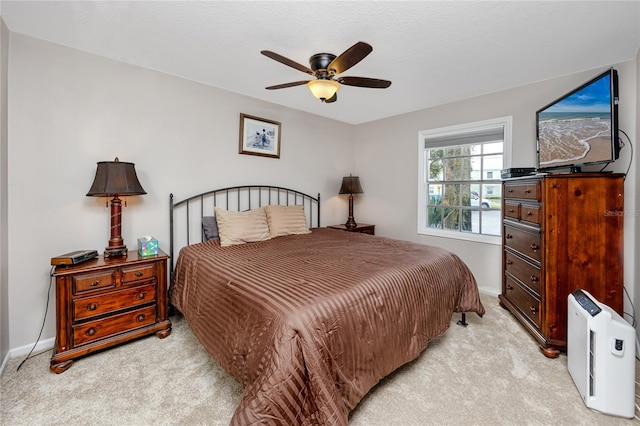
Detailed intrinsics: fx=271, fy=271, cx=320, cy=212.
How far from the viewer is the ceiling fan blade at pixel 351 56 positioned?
1.66 m

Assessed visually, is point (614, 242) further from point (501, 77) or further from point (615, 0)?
point (501, 77)

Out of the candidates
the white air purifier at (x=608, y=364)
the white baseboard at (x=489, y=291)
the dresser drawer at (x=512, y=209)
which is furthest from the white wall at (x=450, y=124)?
the white air purifier at (x=608, y=364)

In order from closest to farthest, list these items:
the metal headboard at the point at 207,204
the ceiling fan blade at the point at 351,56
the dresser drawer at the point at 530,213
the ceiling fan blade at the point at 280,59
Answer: the ceiling fan blade at the point at 351,56, the ceiling fan blade at the point at 280,59, the dresser drawer at the point at 530,213, the metal headboard at the point at 207,204

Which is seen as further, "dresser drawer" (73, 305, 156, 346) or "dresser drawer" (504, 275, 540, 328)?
"dresser drawer" (504, 275, 540, 328)

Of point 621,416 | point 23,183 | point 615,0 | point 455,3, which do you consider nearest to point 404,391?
point 621,416

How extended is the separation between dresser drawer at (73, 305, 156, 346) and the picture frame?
200 cm

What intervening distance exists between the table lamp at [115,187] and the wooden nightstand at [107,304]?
0.12 m

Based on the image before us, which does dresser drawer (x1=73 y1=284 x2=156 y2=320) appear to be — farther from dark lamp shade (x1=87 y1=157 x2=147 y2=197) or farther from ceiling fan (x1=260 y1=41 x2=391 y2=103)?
ceiling fan (x1=260 y1=41 x2=391 y2=103)

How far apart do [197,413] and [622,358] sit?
245 cm

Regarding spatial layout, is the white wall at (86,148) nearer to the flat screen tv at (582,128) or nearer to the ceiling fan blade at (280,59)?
the ceiling fan blade at (280,59)

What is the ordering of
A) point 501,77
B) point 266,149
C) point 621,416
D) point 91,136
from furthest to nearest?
point 266,149 < point 501,77 < point 91,136 < point 621,416

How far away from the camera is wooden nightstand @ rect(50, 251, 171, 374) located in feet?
6.34

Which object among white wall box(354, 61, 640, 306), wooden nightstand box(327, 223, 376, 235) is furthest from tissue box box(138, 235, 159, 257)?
white wall box(354, 61, 640, 306)

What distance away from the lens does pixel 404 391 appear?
1.72 meters
